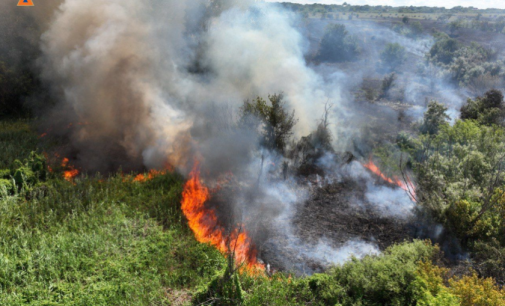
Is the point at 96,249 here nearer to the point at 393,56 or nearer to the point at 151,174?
the point at 151,174

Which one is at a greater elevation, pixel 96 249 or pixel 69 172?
pixel 69 172

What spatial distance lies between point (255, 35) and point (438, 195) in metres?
19.1

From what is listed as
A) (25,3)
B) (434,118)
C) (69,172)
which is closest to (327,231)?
(69,172)

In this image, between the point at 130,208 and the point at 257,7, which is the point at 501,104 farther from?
the point at 130,208

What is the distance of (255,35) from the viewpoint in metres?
25.1

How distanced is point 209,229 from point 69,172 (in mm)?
9131

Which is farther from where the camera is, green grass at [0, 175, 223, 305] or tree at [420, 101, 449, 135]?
tree at [420, 101, 449, 135]

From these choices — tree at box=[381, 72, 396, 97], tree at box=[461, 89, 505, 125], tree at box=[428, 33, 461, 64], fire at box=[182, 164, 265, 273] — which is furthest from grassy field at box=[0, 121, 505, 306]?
tree at box=[428, 33, 461, 64]

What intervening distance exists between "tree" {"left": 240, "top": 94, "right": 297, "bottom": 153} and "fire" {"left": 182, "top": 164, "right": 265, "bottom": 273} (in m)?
5.46

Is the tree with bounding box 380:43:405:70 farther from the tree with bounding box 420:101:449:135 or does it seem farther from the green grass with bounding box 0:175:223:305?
the green grass with bounding box 0:175:223:305

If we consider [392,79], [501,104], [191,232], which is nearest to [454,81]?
[392,79]

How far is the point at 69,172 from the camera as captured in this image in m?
15.5

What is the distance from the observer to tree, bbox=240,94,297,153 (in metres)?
17.2

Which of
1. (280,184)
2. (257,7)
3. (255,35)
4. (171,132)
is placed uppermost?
(257,7)
